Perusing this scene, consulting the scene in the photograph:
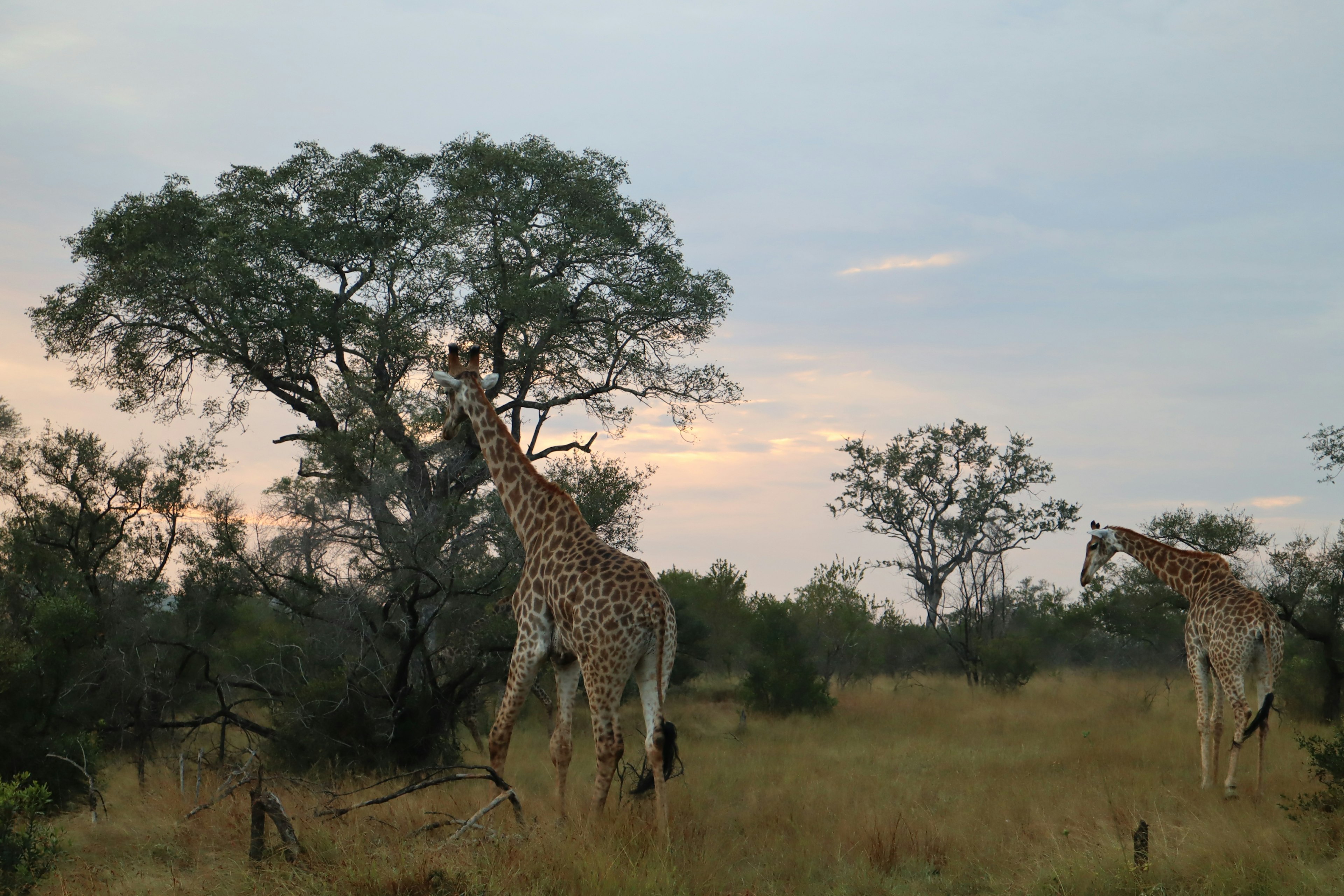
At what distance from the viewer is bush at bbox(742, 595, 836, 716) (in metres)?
21.0

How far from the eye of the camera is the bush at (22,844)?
276 inches

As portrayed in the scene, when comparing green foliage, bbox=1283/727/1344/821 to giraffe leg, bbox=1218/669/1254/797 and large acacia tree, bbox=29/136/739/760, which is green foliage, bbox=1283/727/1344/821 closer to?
giraffe leg, bbox=1218/669/1254/797

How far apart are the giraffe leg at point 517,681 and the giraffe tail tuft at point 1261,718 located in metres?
7.88

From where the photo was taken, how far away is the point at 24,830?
7641mm

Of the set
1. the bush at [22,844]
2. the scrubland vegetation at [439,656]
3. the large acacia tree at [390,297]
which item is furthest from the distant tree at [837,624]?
the bush at [22,844]

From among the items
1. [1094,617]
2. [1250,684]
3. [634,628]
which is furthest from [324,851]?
[1094,617]

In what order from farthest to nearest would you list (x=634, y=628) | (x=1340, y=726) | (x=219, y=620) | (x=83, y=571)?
(x=219, y=620) < (x=83, y=571) < (x=1340, y=726) < (x=634, y=628)

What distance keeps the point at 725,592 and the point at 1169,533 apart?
42.1ft

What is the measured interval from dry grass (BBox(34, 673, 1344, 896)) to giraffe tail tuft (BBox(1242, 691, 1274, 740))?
0.69 m

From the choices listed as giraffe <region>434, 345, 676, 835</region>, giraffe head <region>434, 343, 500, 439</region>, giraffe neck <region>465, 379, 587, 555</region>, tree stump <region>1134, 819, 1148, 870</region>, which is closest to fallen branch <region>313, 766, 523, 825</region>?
giraffe <region>434, 345, 676, 835</region>

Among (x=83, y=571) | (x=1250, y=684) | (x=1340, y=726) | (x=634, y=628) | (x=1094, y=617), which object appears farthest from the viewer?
(x=1094, y=617)

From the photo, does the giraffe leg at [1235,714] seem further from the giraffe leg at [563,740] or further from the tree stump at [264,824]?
the tree stump at [264,824]

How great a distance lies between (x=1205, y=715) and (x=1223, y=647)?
999 millimetres

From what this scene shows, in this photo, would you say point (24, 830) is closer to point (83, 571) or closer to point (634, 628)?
point (634, 628)
